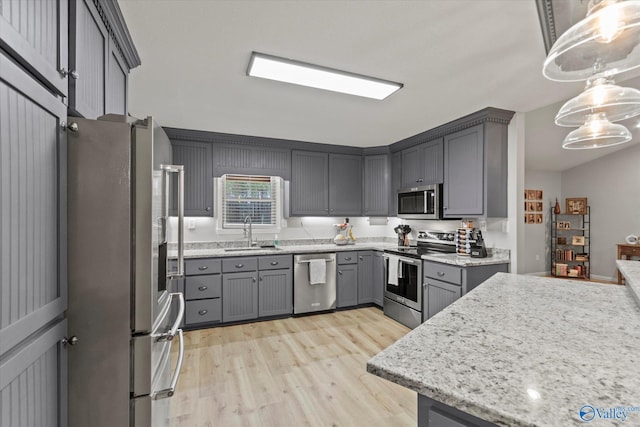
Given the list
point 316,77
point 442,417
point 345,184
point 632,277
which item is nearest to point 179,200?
point 316,77

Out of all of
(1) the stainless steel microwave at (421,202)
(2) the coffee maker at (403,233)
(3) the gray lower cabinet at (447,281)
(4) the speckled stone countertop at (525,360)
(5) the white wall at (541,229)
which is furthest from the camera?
(5) the white wall at (541,229)

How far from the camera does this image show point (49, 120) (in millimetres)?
984

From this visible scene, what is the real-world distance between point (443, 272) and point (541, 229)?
559 centimetres

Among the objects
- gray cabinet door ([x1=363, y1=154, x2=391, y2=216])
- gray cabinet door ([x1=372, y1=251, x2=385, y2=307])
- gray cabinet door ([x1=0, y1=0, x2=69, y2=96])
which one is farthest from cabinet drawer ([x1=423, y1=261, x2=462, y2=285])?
gray cabinet door ([x1=0, y1=0, x2=69, y2=96])

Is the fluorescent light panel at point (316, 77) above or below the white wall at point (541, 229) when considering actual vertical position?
above

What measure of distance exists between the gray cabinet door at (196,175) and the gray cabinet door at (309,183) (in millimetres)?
1176

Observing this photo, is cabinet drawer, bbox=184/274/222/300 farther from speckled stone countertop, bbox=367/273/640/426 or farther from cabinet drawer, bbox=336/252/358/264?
speckled stone countertop, bbox=367/273/640/426

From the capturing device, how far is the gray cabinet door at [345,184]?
464 centimetres

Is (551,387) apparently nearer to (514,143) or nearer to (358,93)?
(358,93)

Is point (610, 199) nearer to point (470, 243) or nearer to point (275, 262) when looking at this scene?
point (470, 243)

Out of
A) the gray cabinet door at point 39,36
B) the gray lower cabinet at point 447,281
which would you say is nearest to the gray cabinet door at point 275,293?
the gray lower cabinet at point 447,281

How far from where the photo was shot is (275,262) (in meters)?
3.86

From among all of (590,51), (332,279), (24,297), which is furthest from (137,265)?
(332,279)

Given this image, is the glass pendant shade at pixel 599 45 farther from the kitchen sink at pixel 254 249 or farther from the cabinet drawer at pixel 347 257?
the kitchen sink at pixel 254 249
